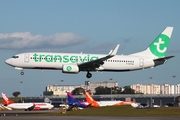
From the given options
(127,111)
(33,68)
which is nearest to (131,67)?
(127,111)

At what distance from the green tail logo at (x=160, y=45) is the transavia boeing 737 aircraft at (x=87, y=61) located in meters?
0.37

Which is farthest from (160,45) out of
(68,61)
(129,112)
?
(68,61)

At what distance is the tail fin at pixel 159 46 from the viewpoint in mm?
86062

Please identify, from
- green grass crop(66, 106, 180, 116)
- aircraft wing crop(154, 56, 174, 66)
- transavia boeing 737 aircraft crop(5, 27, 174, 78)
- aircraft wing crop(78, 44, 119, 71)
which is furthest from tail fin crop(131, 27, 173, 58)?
green grass crop(66, 106, 180, 116)

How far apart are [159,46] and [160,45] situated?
49 cm

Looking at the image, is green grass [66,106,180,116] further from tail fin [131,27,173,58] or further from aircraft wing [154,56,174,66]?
tail fin [131,27,173,58]

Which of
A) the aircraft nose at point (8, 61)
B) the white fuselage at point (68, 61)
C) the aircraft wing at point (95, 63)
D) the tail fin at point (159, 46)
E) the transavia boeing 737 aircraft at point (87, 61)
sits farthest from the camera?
the tail fin at point (159, 46)

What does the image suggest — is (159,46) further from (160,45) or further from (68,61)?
(68,61)

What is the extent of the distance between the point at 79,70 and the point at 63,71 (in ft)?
10.9

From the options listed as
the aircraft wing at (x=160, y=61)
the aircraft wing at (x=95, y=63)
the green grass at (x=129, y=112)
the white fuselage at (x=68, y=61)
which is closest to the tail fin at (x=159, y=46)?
the white fuselage at (x=68, y=61)

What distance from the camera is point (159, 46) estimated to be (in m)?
87.7

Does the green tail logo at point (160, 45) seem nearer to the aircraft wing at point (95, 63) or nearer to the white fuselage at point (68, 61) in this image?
the white fuselage at point (68, 61)

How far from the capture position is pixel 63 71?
77.9 m

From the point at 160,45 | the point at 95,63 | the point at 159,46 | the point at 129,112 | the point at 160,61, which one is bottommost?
the point at 129,112
